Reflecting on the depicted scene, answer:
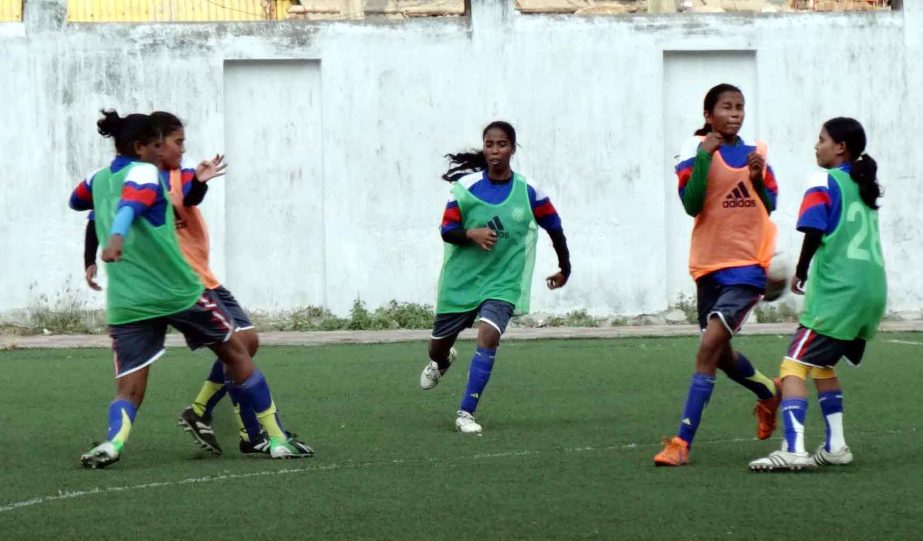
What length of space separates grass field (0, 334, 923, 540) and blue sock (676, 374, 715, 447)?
6.8 inches

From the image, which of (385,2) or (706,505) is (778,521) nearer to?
(706,505)

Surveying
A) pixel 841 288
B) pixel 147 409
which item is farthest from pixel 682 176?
pixel 147 409

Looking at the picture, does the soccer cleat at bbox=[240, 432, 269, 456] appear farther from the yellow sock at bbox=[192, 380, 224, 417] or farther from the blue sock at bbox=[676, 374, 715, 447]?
the blue sock at bbox=[676, 374, 715, 447]

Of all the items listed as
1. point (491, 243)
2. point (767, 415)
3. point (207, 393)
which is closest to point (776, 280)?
point (767, 415)

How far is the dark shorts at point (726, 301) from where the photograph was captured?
8047mm

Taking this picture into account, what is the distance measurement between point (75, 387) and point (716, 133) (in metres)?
5.77

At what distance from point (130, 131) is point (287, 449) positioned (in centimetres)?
171

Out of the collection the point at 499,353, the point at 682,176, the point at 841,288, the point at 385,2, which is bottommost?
the point at 499,353

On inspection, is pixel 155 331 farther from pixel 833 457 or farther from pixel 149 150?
pixel 833 457

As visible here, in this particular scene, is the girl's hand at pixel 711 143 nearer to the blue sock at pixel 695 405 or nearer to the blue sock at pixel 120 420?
the blue sock at pixel 695 405

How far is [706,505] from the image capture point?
6.60 m

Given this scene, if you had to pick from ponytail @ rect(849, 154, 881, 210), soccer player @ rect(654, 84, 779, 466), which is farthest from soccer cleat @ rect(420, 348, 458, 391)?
ponytail @ rect(849, 154, 881, 210)

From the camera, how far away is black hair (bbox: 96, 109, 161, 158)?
8094mm

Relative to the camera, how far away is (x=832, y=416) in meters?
7.66
